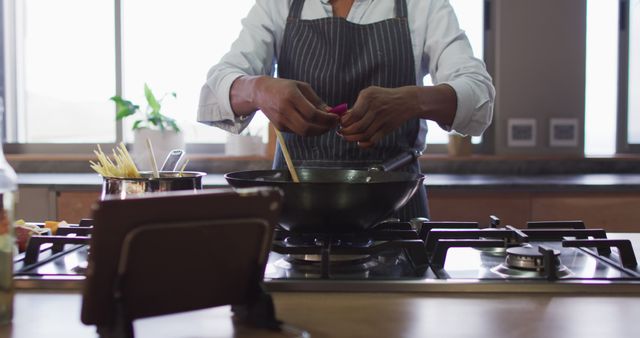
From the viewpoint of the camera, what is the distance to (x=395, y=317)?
786 millimetres

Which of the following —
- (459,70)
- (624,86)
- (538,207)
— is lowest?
(538,207)

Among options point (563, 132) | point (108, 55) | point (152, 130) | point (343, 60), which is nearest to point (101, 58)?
point (108, 55)

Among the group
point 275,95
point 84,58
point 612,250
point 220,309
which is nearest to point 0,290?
point 220,309

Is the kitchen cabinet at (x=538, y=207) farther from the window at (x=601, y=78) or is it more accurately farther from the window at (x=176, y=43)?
the window at (x=176, y=43)

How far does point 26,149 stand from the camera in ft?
11.3

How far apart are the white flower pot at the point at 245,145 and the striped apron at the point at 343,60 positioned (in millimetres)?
1434

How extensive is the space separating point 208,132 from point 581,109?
1.83 m

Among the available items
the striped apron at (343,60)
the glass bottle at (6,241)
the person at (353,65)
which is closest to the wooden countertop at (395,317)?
the glass bottle at (6,241)

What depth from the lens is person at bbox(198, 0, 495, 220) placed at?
1562mm

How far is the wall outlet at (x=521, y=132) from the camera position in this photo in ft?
10.4

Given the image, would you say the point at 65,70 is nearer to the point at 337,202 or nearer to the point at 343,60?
the point at 343,60

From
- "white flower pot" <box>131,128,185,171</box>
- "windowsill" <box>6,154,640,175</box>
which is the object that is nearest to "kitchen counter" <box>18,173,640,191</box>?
"windowsill" <box>6,154,640,175</box>

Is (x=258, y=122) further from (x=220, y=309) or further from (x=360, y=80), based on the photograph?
(x=220, y=309)

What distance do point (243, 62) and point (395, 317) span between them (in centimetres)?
103
